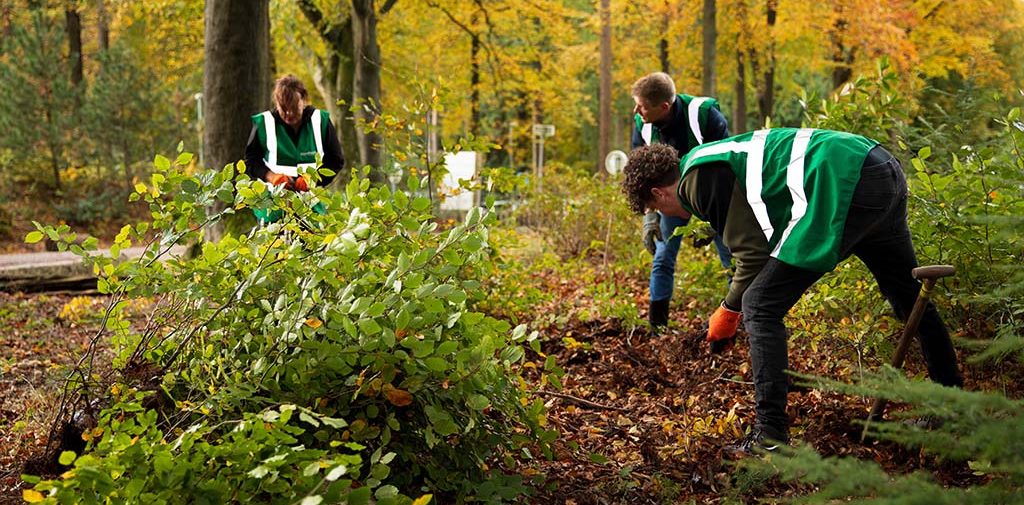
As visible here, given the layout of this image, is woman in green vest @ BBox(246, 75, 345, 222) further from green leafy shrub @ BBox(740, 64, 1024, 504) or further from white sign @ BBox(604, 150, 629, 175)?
white sign @ BBox(604, 150, 629, 175)

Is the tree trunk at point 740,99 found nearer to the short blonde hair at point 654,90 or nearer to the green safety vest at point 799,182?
the short blonde hair at point 654,90

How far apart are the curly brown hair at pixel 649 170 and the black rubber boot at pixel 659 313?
195cm

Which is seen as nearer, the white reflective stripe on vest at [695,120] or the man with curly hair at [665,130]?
the man with curly hair at [665,130]

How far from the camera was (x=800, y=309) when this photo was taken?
418 centimetres

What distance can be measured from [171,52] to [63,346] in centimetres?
1462

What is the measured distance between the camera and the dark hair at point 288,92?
5506 millimetres

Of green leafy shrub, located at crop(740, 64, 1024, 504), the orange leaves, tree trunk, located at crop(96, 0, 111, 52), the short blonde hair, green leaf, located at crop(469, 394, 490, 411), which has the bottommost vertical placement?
green leaf, located at crop(469, 394, 490, 411)

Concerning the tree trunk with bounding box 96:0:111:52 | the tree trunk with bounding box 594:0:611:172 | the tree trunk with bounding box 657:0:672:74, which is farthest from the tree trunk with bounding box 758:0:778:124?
the tree trunk with bounding box 96:0:111:52

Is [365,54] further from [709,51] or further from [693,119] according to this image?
[693,119]

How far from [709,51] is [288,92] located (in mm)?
10528

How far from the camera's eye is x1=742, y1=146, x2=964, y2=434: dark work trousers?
315 centimetres

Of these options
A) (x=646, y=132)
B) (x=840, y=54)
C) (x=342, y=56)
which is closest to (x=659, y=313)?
(x=646, y=132)

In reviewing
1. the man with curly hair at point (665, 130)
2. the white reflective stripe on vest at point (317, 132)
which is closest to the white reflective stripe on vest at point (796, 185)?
the man with curly hair at point (665, 130)

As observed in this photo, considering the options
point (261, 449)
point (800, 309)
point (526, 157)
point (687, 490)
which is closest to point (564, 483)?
point (687, 490)
